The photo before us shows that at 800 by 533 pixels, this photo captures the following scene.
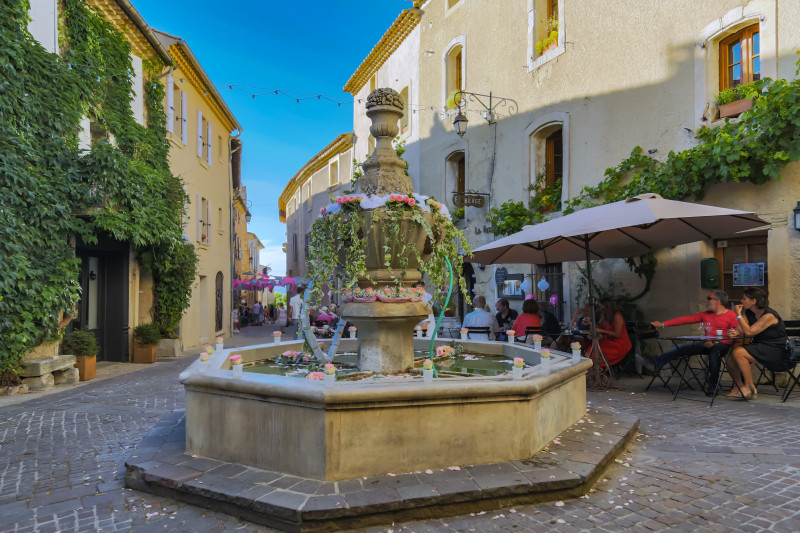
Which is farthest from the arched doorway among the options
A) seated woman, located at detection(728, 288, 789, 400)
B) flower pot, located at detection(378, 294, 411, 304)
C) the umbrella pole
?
seated woman, located at detection(728, 288, 789, 400)

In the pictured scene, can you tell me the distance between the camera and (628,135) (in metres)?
9.98

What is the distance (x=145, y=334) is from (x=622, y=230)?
10164 millimetres

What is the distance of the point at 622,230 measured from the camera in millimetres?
8125

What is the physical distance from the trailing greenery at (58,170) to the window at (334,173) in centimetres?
1646

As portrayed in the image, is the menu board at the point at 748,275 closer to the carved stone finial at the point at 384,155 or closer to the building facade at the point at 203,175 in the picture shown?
the carved stone finial at the point at 384,155

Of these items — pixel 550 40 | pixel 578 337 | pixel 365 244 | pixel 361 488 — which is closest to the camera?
pixel 361 488

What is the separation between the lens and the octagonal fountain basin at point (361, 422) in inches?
140

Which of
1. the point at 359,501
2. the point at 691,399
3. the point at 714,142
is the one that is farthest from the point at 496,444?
the point at 714,142

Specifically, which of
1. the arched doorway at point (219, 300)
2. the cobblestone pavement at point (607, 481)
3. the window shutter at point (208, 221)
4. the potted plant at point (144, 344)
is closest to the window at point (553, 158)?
the cobblestone pavement at point (607, 481)

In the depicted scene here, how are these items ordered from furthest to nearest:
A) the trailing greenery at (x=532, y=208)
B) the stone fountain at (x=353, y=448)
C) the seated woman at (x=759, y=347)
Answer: the trailing greenery at (x=532, y=208)
the seated woman at (x=759, y=347)
the stone fountain at (x=353, y=448)

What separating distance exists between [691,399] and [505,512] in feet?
14.6

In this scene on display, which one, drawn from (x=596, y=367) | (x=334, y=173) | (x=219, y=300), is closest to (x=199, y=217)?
(x=219, y=300)

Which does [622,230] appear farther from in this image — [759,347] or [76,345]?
[76,345]

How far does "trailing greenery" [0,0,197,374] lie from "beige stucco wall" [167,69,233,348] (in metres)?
3.10
